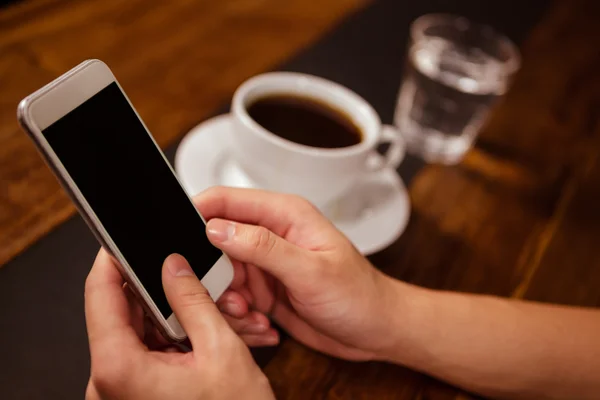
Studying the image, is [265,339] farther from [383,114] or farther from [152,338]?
[383,114]

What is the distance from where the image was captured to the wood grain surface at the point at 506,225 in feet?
1.54

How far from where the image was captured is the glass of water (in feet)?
2.35

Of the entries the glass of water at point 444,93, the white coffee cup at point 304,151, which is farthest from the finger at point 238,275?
the glass of water at point 444,93

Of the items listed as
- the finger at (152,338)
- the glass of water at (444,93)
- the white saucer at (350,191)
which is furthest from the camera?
the glass of water at (444,93)

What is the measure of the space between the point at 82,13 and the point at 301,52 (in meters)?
0.32

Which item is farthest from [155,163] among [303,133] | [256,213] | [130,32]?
[130,32]

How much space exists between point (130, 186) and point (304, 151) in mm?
196

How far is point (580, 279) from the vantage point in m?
0.62

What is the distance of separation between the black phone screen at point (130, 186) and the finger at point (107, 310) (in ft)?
0.09

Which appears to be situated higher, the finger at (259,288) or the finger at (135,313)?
the finger at (135,313)

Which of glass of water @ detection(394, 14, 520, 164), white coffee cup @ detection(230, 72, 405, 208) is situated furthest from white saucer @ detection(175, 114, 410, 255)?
glass of water @ detection(394, 14, 520, 164)

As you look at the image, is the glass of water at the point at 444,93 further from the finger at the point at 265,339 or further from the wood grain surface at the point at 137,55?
the finger at the point at 265,339

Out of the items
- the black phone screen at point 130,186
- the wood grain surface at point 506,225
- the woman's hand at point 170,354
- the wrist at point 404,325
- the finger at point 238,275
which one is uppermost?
the black phone screen at point 130,186

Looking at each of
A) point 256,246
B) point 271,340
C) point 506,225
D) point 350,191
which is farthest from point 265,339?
point 506,225
